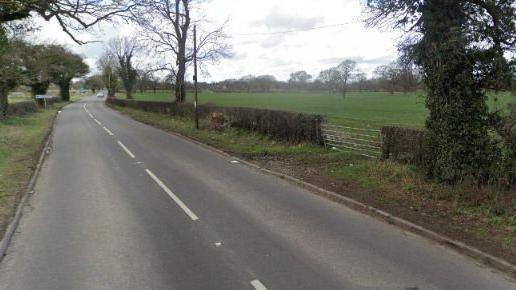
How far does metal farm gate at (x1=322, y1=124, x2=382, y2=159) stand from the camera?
14.4 metres

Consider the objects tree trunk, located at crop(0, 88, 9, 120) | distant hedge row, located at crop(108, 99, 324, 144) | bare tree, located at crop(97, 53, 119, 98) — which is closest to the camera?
distant hedge row, located at crop(108, 99, 324, 144)

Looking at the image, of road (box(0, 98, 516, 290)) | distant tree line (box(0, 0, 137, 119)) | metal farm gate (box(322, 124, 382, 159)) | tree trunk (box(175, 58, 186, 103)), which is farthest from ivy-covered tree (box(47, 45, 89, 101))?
road (box(0, 98, 516, 290))

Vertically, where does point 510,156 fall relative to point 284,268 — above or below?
above

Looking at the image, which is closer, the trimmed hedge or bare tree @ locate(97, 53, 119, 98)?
the trimmed hedge

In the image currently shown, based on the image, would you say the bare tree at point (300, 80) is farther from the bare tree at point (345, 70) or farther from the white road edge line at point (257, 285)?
the white road edge line at point (257, 285)

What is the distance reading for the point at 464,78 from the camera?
9.94 m

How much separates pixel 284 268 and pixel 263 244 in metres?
1.05

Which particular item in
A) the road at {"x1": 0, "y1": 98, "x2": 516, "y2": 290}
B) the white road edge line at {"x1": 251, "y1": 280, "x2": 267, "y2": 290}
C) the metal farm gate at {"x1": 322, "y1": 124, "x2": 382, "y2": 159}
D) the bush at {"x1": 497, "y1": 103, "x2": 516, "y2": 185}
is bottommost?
the road at {"x1": 0, "y1": 98, "x2": 516, "y2": 290}

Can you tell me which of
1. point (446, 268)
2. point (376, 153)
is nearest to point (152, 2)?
point (376, 153)

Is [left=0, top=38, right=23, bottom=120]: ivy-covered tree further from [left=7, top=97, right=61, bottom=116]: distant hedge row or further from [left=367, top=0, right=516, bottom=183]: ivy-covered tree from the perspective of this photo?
[left=367, top=0, right=516, bottom=183]: ivy-covered tree

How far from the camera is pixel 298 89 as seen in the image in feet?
465

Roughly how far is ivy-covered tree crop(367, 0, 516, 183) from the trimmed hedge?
0.66m

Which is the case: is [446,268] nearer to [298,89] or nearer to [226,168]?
[226,168]

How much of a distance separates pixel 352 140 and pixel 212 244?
9627mm
